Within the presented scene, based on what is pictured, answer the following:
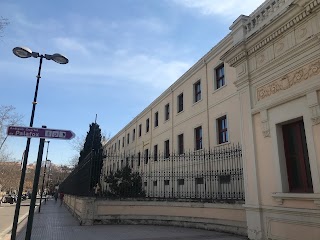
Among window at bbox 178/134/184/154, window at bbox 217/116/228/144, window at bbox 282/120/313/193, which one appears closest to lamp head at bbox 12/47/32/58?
window at bbox 282/120/313/193

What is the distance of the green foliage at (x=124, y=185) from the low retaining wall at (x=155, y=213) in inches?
30.2

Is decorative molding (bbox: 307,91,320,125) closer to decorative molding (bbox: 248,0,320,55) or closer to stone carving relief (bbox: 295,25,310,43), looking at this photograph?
stone carving relief (bbox: 295,25,310,43)

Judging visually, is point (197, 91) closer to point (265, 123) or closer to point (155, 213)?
point (155, 213)

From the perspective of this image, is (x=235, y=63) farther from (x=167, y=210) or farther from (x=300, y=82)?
(x=167, y=210)

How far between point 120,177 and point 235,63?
1074cm

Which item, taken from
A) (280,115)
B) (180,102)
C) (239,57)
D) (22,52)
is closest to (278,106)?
(280,115)

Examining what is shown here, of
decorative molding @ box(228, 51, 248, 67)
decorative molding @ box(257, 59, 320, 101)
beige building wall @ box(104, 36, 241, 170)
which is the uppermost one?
beige building wall @ box(104, 36, 241, 170)

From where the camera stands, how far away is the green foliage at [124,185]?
15664 mm

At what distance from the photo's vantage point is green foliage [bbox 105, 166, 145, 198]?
15.7 metres

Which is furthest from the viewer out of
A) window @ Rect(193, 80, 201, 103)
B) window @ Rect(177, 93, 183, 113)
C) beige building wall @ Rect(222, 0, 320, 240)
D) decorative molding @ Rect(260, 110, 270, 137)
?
window @ Rect(177, 93, 183, 113)

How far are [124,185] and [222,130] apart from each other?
666 cm

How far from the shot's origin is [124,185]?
54.9 feet

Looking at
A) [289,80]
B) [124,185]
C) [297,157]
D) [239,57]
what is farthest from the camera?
[124,185]

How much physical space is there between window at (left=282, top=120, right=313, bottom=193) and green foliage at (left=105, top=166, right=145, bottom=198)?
9048 millimetres
